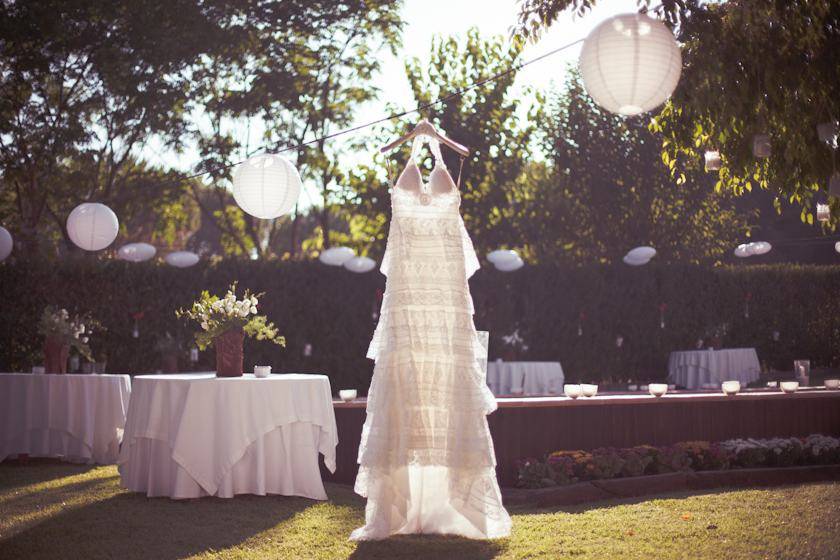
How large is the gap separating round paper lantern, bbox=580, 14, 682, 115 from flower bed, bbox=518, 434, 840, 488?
3418 millimetres

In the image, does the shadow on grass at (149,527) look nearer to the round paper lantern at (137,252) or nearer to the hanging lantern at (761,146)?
the hanging lantern at (761,146)

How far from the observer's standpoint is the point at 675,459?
7691mm

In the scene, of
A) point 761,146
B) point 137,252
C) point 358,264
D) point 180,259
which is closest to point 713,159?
point 761,146

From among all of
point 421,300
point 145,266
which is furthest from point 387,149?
point 145,266

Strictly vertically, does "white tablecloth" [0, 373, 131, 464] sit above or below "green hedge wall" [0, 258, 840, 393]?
below

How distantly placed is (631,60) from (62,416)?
6.84 m

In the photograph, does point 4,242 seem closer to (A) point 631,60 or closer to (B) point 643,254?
(A) point 631,60

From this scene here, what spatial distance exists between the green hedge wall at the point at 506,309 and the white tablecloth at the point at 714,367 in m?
0.80

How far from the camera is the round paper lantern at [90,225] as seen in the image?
10.6 metres

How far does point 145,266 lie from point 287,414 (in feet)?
27.4

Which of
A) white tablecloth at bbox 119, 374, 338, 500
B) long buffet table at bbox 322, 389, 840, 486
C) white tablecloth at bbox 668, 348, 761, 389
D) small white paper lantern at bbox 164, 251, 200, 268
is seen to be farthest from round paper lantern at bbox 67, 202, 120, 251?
white tablecloth at bbox 668, 348, 761, 389

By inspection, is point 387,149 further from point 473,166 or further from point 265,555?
point 473,166

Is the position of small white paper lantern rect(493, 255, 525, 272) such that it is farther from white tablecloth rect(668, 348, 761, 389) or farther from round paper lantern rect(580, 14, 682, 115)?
round paper lantern rect(580, 14, 682, 115)

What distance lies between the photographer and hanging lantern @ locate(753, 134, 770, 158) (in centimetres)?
598
